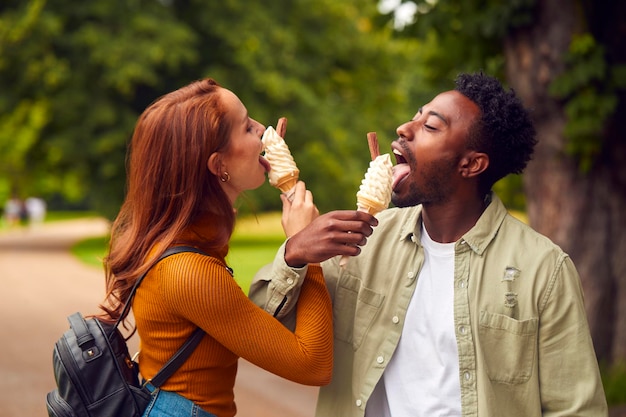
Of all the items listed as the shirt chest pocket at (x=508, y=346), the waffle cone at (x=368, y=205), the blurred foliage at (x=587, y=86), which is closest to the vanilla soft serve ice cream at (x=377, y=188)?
the waffle cone at (x=368, y=205)

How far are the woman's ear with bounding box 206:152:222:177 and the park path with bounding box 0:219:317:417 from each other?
5.14m

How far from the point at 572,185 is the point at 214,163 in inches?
202

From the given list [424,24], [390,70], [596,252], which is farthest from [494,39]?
[390,70]

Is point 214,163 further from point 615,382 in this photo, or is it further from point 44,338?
point 44,338

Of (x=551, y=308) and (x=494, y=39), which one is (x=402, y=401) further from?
(x=494, y=39)

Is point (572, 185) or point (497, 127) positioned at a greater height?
point (497, 127)

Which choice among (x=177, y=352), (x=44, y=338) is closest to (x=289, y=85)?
(x=44, y=338)

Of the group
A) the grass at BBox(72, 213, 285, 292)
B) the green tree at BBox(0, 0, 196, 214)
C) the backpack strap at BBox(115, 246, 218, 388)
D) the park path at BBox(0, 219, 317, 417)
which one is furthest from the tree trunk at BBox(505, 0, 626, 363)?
the green tree at BBox(0, 0, 196, 214)

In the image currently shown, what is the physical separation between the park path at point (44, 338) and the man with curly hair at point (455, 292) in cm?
479

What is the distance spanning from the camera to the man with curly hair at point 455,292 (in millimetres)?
2645

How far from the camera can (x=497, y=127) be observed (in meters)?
2.88

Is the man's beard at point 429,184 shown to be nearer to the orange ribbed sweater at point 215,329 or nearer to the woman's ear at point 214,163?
the orange ribbed sweater at point 215,329

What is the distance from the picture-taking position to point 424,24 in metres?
7.46

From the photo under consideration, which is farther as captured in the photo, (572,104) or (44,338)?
(44,338)
